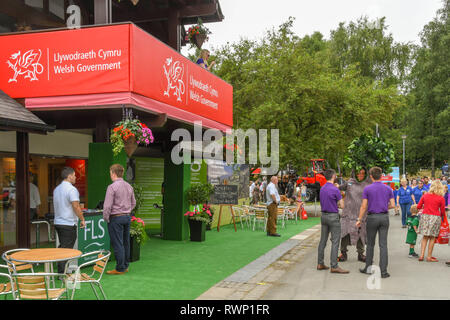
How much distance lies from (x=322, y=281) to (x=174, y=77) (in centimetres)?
521

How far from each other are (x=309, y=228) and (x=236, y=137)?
766 centimetres

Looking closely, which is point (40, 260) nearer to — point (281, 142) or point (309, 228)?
point (309, 228)

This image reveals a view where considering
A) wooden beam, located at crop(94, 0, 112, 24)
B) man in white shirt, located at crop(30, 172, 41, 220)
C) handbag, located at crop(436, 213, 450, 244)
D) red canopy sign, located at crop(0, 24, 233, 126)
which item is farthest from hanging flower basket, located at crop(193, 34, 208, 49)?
handbag, located at crop(436, 213, 450, 244)

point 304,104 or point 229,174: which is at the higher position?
point 304,104

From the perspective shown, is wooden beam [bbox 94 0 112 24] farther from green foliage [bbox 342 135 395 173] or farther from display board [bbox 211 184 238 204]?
display board [bbox 211 184 238 204]

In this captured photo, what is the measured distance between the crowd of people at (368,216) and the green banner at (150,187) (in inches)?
273

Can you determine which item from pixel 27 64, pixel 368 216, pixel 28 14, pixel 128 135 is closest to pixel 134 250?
pixel 128 135

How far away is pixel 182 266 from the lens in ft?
27.1

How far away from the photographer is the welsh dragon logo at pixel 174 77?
356 inches

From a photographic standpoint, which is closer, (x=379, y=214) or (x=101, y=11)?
(x=379, y=214)

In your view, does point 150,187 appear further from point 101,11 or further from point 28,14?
point 101,11

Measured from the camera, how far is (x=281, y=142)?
19.8 m

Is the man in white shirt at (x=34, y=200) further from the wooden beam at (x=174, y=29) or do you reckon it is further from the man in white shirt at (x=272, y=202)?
the man in white shirt at (x=272, y=202)

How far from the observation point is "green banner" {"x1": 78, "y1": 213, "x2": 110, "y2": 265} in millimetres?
7758
